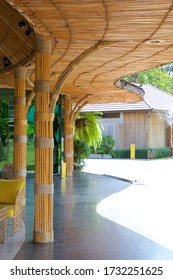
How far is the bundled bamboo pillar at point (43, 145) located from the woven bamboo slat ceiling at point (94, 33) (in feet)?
1.18

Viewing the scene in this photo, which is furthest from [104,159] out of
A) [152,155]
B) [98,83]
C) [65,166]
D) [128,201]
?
[128,201]

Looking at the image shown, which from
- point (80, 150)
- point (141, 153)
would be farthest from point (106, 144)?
point (80, 150)

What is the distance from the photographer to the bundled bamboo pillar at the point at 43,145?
6.86m

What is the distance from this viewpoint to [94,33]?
673 centimetres

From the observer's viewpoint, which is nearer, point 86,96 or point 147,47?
point 147,47

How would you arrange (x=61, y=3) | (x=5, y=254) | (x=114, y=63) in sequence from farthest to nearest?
(x=114, y=63)
(x=5, y=254)
(x=61, y=3)

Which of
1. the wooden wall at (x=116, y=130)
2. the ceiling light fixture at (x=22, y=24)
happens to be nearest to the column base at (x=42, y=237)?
the ceiling light fixture at (x=22, y=24)

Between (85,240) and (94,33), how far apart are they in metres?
2.95

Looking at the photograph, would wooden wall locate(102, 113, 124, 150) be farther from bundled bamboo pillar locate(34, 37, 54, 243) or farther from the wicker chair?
bundled bamboo pillar locate(34, 37, 54, 243)

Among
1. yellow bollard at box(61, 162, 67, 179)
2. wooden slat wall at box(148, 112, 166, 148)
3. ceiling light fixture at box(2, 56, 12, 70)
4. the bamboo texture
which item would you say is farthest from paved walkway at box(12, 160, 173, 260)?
wooden slat wall at box(148, 112, 166, 148)

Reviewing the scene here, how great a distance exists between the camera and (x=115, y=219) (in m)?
8.52

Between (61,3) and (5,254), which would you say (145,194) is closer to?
(5,254)

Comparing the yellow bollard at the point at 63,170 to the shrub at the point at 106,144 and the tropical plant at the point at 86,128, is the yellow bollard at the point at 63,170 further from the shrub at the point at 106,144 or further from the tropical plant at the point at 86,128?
the shrub at the point at 106,144

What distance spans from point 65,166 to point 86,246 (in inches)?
382
